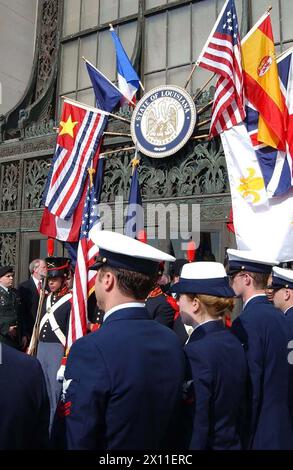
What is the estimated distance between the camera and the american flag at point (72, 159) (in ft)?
23.5

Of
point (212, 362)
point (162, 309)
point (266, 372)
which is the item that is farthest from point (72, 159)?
point (212, 362)

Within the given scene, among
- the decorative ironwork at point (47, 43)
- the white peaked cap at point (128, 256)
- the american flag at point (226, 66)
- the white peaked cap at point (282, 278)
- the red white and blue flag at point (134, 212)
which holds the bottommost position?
the white peaked cap at point (282, 278)

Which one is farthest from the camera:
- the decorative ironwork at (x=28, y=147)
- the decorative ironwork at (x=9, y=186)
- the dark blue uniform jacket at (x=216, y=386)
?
the decorative ironwork at (x=9, y=186)

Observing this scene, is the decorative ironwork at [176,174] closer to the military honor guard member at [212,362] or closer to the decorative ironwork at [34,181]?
the decorative ironwork at [34,181]

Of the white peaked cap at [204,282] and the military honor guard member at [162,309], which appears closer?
the white peaked cap at [204,282]

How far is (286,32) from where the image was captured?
21.9 ft

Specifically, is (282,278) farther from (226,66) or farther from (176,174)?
(176,174)

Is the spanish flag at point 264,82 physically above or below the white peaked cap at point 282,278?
above

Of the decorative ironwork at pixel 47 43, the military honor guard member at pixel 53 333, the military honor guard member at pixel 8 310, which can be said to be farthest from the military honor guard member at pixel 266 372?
the decorative ironwork at pixel 47 43

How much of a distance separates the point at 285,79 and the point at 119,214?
2944 mm

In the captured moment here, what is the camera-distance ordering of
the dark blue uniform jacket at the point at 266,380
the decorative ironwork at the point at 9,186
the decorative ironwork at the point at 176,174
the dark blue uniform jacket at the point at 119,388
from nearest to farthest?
the dark blue uniform jacket at the point at 119,388 → the dark blue uniform jacket at the point at 266,380 → the decorative ironwork at the point at 176,174 → the decorative ironwork at the point at 9,186

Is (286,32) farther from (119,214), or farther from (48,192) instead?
(48,192)

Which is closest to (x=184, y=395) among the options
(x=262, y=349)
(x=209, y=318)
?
(x=209, y=318)

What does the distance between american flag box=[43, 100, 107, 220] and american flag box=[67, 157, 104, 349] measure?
331 mm
